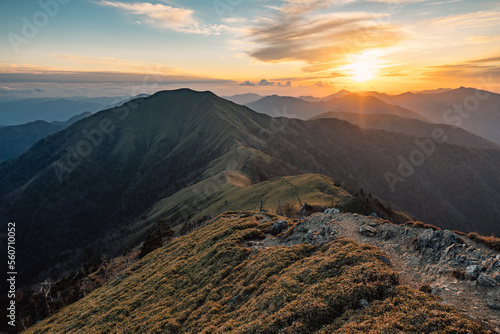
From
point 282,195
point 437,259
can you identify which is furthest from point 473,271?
point 282,195

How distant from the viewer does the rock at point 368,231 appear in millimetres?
35969

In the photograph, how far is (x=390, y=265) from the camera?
26.8m

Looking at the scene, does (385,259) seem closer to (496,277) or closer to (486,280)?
(486,280)

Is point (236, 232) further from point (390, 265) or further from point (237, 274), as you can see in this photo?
point (390, 265)

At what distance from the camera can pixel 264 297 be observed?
25.8m

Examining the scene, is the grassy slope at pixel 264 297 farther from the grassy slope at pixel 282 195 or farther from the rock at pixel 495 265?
the grassy slope at pixel 282 195

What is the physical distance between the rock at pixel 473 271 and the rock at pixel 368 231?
13472 mm

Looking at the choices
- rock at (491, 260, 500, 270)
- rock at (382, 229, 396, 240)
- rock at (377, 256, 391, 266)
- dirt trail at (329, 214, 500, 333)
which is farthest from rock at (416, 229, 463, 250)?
rock at (377, 256, 391, 266)

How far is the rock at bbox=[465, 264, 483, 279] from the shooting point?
22.1 metres

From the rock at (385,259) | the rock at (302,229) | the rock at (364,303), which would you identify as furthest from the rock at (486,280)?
the rock at (302,229)

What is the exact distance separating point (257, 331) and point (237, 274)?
1319 centimetres

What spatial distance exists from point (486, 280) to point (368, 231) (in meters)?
15.8

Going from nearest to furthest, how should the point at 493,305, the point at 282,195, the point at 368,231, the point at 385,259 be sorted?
the point at 493,305 < the point at 385,259 < the point at 368,231 < the point at 282,195

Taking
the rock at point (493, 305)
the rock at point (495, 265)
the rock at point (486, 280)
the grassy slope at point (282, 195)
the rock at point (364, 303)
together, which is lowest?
the grassy slope at point (282, 195)
